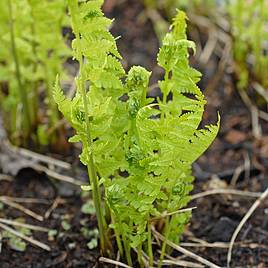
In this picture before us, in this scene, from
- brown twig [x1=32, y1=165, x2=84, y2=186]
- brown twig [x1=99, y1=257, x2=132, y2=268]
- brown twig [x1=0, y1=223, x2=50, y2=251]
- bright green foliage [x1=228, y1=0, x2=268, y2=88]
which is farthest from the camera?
bright green foliage [x1=228, y1=0, x2=268, y2=88]

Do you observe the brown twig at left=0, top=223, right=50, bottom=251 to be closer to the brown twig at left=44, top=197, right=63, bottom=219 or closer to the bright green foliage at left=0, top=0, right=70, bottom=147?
the brown twig at left=44, top=197, right=63, bottom=219

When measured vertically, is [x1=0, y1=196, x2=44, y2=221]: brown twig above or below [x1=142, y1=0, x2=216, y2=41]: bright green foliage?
below

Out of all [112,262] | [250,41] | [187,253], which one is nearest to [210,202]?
[187,253]

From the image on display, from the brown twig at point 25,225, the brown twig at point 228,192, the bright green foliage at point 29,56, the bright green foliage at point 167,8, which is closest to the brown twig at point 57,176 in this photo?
the bright green foliage at point 29,56

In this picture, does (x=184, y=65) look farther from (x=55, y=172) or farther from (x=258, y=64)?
(x=258, y=64)

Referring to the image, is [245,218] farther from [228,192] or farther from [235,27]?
[235,27]

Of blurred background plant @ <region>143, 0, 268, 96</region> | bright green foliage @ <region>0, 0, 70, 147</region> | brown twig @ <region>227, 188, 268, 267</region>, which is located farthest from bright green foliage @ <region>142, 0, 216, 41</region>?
brown twig @ <region>227, 188, 268, 267</region>

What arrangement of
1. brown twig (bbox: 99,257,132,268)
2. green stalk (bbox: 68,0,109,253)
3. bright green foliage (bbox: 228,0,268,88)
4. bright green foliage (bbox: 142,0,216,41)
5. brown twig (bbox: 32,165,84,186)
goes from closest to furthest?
green stalk (bbox: 68,0,109,253), brown twig (bbox: 99,257,132,268), brown twig (bbox: 32,165,84,186), bright green foliage (bbox: 228,0,268,88), bright green foliage (bbox: 142,0,216,41)

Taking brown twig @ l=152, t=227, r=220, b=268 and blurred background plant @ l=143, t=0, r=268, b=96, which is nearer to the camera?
brown twig @ l=152, t=227, r=220, b=268
